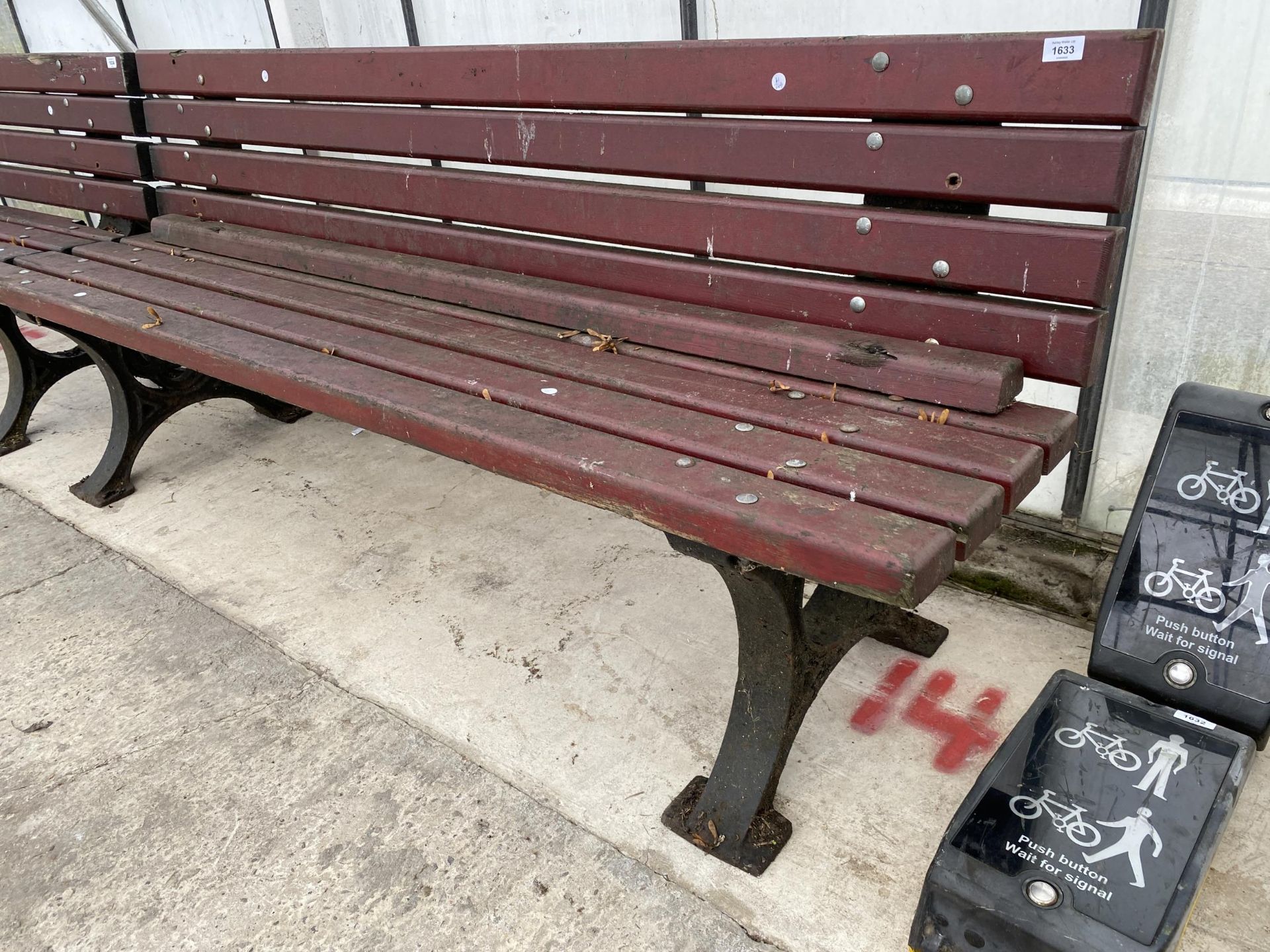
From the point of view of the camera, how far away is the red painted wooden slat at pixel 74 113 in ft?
12.2

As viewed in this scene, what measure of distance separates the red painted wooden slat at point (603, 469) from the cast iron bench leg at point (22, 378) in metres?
1.53

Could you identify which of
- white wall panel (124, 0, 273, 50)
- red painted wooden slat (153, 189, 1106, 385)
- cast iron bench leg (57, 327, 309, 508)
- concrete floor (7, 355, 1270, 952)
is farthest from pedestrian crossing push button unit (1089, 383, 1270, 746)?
white wall panel (124, 0, 273, 50)

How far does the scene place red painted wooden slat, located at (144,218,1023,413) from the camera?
1776 mm

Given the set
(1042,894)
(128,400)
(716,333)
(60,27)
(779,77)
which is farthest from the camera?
(60,27)

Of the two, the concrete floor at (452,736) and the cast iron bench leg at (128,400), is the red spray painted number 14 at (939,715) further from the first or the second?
the cast iron bench leg at (128,400)

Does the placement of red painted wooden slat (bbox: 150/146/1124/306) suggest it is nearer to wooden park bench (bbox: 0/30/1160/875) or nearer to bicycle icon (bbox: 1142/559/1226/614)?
wooden park bench (bbox: 0/30/1160/875)

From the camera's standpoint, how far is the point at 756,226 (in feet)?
6.89

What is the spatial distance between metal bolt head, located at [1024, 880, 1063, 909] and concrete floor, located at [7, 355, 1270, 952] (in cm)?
35

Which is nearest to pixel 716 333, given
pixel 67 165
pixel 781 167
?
pixel 781 167

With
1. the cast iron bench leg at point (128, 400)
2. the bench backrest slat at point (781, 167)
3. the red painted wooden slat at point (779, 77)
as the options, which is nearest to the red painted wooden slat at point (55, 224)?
the cast iron bench leg at point (128, 400)

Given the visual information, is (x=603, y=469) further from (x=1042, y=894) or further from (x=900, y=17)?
(x=900, y=17)

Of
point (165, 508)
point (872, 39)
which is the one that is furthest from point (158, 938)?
point (872, 39)

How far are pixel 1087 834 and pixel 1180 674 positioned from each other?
386mm

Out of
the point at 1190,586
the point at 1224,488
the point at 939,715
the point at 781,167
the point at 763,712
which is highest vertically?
the point at 781,167
